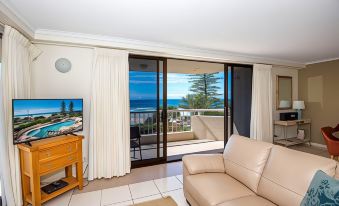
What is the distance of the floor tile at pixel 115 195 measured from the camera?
2436 millimetres

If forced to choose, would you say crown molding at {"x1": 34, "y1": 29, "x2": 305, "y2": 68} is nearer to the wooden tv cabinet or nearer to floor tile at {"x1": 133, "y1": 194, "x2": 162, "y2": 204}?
the wooden tv cabinet

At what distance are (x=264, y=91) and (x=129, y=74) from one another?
3358 mm

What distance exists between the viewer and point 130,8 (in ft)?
6.64

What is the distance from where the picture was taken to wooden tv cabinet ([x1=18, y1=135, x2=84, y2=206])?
2135 millimetres

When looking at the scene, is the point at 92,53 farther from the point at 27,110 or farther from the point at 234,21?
the point at 234,21

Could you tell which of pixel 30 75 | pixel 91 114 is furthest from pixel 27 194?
pixel 30 75

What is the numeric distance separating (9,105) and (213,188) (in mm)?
2535

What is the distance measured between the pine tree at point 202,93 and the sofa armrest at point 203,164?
15.2 feet

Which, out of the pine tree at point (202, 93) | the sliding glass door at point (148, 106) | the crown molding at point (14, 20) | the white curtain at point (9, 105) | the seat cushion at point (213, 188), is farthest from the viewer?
the pine tree at point (202, 93)

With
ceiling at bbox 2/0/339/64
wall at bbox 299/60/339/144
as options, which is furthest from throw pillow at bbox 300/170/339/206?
wall at bbox 299/60/339/144

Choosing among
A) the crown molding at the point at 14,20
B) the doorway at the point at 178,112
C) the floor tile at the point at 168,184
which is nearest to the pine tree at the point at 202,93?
the doorway at the point at 178,112

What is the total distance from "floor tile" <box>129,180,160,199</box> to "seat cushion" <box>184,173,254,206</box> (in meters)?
0.70

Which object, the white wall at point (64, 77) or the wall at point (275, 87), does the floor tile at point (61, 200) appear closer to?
the white wall at point (64, 77)

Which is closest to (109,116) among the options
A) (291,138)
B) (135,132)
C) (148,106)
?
(135,132)
